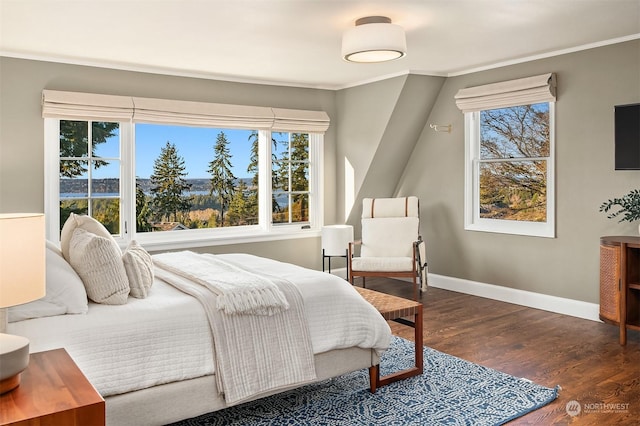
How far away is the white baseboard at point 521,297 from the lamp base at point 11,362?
4.44m

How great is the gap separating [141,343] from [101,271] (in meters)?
0.44

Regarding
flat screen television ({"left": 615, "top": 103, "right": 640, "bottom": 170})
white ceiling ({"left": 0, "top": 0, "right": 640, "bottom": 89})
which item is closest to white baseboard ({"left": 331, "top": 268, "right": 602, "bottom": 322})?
flat screen television ({"left": 615, "top": 103, "right": 640, "bottom": 170})

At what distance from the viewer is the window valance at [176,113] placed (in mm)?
4809

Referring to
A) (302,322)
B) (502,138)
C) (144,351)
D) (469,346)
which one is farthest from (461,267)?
(144,351)

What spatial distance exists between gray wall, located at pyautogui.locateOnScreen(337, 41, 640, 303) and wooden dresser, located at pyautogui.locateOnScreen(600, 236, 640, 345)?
51 centimetres

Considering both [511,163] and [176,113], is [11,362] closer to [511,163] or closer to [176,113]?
[176,113]

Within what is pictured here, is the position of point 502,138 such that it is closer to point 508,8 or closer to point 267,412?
point 508,8

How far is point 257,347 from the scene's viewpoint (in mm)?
2713

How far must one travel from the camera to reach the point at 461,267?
5887 millimetres

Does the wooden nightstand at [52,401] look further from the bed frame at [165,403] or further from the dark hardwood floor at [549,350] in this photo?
the dark hardwood floor at [549,350]

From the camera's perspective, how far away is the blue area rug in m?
2.85

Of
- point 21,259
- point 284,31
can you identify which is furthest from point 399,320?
point 21,259

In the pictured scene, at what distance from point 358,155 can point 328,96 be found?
0.84m

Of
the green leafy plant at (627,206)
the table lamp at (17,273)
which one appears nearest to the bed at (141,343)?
the table lamp at (17,273)
